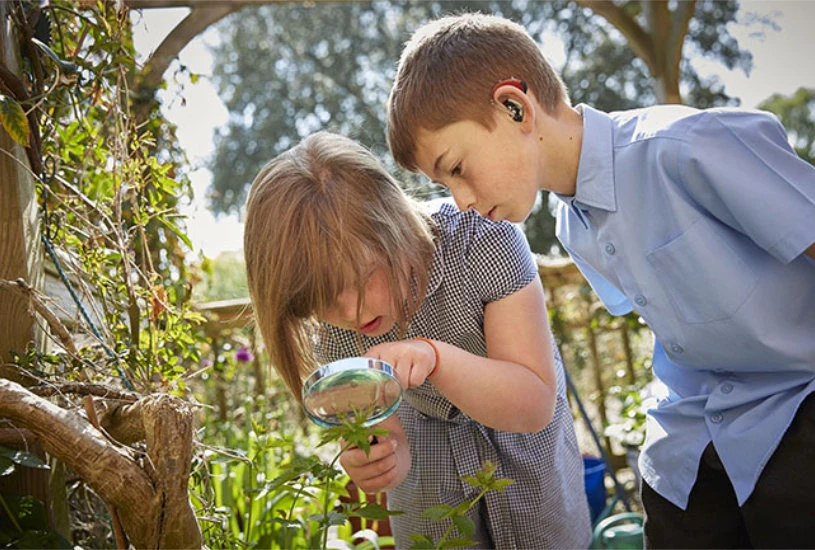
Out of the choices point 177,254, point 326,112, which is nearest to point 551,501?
point 177,254

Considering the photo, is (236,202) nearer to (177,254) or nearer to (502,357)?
(177,254)

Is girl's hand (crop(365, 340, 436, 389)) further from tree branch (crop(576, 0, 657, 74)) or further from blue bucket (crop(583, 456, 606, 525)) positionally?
tree branch (crop(576, 0, 657, 74))

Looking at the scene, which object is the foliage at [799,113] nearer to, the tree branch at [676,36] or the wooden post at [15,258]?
the tree branch at [676,36]

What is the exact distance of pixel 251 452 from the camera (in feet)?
9.02

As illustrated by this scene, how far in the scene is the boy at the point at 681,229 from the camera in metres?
1.37

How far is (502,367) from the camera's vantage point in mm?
1510

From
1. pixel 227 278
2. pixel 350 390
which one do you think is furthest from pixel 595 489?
pixel 227 278

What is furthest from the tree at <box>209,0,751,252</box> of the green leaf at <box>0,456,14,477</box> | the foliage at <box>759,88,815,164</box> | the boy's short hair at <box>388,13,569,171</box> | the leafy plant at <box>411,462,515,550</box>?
the green leaf at <box>0,456,14,477</box>

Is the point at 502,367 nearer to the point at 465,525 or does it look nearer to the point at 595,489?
the point at 465,525

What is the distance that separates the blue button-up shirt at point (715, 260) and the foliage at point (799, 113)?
491 cm

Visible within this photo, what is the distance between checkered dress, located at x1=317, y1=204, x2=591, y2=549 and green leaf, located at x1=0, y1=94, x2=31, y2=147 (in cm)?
74

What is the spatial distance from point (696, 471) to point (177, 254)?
191 centimetres

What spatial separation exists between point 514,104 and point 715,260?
50 centimetres

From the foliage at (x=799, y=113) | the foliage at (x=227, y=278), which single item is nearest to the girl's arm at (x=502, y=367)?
the foliage at (x=227, y=278)
